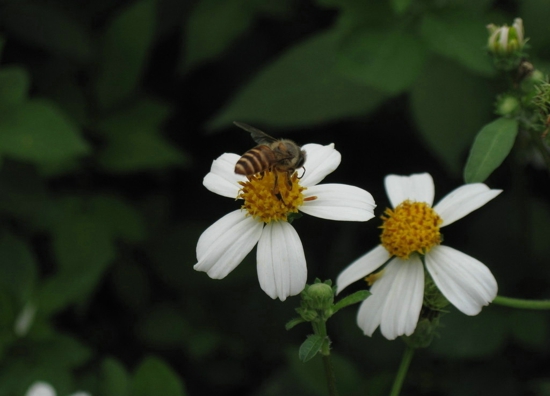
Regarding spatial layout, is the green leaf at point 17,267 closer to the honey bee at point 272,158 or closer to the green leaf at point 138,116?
the green leaf at point 138,116

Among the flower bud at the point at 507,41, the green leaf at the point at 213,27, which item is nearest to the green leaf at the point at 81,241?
the green leaf at the point at 213,27

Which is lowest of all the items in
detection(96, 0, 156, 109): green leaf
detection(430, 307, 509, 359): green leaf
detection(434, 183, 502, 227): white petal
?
detection(430, 307, 509, 359): green leaf

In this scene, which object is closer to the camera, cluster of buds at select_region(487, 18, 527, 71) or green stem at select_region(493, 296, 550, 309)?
green stem at select_region(493, 296, 550, 309)

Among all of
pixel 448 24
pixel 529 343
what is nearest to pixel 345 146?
pixel 448 24

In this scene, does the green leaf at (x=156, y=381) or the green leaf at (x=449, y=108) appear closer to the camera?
the green leaf at (x=156, y=381)

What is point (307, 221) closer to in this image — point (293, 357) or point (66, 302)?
point (293, 357)

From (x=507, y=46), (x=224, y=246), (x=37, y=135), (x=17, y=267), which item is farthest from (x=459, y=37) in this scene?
(x=17, y=267)

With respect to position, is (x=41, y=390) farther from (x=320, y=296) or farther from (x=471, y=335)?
(x=471, y=335)

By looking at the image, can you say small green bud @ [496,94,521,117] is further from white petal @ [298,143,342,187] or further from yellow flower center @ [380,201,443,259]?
white petal @ [298,143,342,187]

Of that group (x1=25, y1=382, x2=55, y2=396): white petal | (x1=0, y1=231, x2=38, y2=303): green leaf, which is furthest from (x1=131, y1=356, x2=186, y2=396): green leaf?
(x1=0, y1=231, x2=38, y2=303): green leaf
